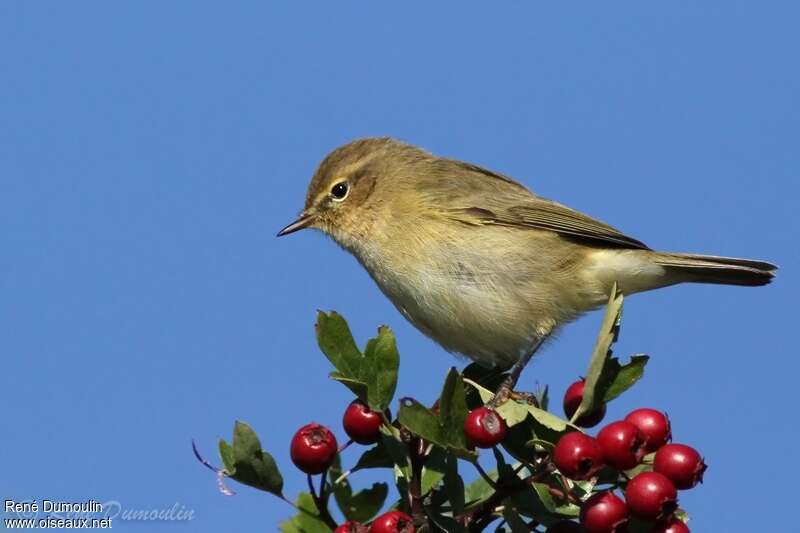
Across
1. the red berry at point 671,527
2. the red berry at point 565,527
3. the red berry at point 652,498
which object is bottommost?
the red berry at point 671,527

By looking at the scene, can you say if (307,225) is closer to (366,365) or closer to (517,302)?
(517,302)

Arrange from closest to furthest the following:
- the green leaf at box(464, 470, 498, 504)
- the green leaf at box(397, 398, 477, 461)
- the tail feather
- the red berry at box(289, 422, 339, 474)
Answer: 1. the green leaf at box(397, 398, 477, 461)
2. the red berry at box(289, 422, 339, 474)
3. the green leaf at box(464, 470, 498, 504)
4. the tail feather

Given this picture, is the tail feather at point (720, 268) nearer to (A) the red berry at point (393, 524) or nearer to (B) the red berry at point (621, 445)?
(B) the red berry at point (621, 445)

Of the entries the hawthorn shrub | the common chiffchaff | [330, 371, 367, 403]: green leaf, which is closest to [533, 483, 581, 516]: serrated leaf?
the hawthorn shrub

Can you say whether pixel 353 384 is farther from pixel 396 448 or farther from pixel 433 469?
pixel 433 469

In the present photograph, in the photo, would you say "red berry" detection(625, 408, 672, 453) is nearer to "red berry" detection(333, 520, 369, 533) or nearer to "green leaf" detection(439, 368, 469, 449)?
"green leaf" detection(439, 368, 469, 449)

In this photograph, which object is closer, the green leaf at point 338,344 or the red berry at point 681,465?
the red berry at point 681,465

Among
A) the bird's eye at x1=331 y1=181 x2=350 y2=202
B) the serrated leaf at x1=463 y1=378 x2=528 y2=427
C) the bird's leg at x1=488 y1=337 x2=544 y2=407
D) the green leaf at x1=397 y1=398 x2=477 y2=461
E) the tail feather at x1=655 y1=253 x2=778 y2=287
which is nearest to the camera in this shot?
the green leaf at x1=397 y1=398 x2=477 y2=461

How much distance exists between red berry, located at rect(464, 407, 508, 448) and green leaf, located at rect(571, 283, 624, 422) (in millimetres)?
355

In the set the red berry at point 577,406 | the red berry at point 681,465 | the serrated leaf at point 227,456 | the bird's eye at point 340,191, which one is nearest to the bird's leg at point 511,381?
the red berry at point 577,406

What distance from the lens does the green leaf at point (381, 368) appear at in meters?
3.70

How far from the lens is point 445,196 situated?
672cm

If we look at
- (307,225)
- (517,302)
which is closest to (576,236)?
(517,302)

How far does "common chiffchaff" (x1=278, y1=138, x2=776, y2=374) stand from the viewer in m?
6.14
